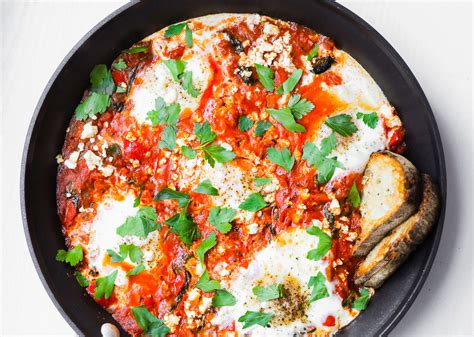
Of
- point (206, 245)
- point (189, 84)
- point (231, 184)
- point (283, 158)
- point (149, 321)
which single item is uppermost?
point (189, 84)

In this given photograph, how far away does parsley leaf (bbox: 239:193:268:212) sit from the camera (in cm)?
475

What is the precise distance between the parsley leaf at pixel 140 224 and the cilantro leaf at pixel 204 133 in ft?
1.99

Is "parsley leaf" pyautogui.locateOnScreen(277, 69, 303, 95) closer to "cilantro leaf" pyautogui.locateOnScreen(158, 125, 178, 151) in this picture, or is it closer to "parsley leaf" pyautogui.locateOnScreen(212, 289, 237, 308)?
"cilantro leaf" pyautogui.locateOnScreen(158, 125, 178, 151)

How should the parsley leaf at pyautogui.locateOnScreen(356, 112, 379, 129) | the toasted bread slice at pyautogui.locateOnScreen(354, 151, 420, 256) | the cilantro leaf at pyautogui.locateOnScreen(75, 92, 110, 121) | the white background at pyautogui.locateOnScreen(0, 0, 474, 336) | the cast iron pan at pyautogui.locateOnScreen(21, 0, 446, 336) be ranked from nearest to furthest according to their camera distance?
the toasted bread slice at pyautogui.locateOnScreen(354, 151, 420, 256)
the cast iron pan at pyautogui.locateOnScreen(21, 0, 446, 336)
the parsley leaf at pyautogui.locateOnScreen(356, 112, 379, 129)
the cilantro leaf at pyautogui.locateOnScreen(75, 92, 110, 121)
the white background at pyautogui.locateOnScreen(0, 0, 474, 336)

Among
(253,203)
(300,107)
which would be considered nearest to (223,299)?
(253,203)

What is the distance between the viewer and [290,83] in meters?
4.81

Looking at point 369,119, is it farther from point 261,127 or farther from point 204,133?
point 204,133

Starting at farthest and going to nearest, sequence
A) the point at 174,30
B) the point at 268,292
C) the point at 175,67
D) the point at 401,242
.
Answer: the point at 174,30, the point at 175,67, the point at 268,292, the point at 401,242

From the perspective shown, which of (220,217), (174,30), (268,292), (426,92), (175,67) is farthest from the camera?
(426,92)

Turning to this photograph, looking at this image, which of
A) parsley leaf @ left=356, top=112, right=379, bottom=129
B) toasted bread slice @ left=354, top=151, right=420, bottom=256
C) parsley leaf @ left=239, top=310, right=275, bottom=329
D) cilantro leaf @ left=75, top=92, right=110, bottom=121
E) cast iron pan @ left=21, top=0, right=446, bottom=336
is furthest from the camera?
cilantro leaf @ left=75, top=92, right=110, bottom=121

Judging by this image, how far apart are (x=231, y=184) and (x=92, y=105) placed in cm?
117

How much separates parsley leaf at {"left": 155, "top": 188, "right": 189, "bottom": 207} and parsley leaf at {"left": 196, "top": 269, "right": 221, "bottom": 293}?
509 mm

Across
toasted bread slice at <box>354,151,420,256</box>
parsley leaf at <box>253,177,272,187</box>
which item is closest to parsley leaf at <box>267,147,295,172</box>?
parsley leaf at <box>253,177,272,187</box>

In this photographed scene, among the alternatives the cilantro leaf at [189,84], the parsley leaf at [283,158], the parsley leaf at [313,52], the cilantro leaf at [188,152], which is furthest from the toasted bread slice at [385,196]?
the cilantro leaf at [189,84]
